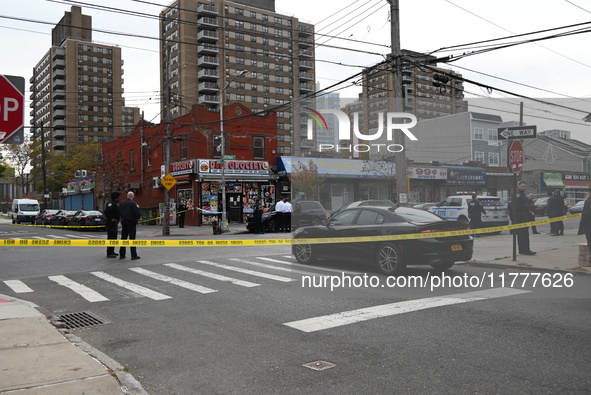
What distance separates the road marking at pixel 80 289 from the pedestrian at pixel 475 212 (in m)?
6.91

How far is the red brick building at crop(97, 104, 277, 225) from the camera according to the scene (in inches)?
1331

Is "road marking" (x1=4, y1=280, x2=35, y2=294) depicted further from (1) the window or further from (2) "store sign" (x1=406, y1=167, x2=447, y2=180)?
(1) the window

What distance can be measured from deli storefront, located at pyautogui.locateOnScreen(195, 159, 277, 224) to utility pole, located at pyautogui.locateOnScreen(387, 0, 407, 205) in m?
20.8

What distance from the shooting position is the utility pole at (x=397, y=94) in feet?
30.1

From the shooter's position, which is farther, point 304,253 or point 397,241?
point 304,253

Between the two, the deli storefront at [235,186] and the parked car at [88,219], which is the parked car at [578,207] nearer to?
the deli storefront at [235,186]

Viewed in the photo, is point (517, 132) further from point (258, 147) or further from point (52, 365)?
point (258, 147)

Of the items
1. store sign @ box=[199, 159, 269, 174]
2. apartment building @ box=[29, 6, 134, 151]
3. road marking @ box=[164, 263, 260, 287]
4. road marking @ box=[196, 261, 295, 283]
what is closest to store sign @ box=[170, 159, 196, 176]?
store sign @ box=[199, 159, 269, 174]

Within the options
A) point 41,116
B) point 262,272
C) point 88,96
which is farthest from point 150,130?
point 41,116

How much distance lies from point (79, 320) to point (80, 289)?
2571 mm

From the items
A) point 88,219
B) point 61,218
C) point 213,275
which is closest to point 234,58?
point 61,218

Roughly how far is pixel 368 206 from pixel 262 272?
2798 millimetres

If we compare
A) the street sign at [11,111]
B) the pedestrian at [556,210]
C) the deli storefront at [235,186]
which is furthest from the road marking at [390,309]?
the deli storefront at [235,186]

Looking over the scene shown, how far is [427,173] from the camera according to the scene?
981cm
